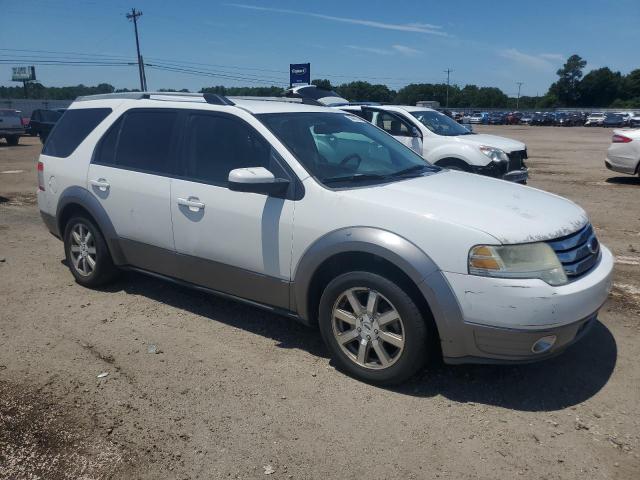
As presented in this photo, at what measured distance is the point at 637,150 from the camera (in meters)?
12.2

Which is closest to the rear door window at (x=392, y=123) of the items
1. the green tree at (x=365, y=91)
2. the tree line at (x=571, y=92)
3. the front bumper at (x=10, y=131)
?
the front bumper at (x=10, y=131)

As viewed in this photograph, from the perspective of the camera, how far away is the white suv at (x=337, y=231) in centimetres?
323

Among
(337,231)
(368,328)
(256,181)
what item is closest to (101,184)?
(256,181)

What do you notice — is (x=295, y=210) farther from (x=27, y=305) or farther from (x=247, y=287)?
(x=27, y=305)

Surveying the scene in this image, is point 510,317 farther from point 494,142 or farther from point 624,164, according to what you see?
point 624,164

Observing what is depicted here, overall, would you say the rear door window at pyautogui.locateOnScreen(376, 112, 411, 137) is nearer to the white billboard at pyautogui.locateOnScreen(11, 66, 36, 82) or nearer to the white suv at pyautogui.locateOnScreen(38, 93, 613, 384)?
the white suv at pyautogui.locateOnScreen(38, 93, 613, 384)

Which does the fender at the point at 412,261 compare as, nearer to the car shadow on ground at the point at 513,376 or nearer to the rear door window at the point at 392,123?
the car shadow on ground at the point at 513,376

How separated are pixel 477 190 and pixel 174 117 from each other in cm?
248

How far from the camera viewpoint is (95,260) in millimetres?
5301

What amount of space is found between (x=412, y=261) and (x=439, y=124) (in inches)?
326

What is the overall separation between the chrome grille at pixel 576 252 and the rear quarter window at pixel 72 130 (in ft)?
13.2

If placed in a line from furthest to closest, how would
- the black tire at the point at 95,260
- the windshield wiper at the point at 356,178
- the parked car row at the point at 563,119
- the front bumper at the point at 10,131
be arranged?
the parked car row at the point at 563,119 < the front bumper at the point at 10,131 < the black tire at the point at 95,260 < the windshield wiper at the point at 356,178

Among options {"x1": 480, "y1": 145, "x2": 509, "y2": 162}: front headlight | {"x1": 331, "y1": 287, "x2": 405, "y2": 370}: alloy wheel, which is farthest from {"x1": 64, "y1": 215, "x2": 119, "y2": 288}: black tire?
{"x1": 480, "y1": 145, "x2": 509, "y2": 162}: front headlight

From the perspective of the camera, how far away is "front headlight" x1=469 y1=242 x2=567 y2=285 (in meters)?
3.17
